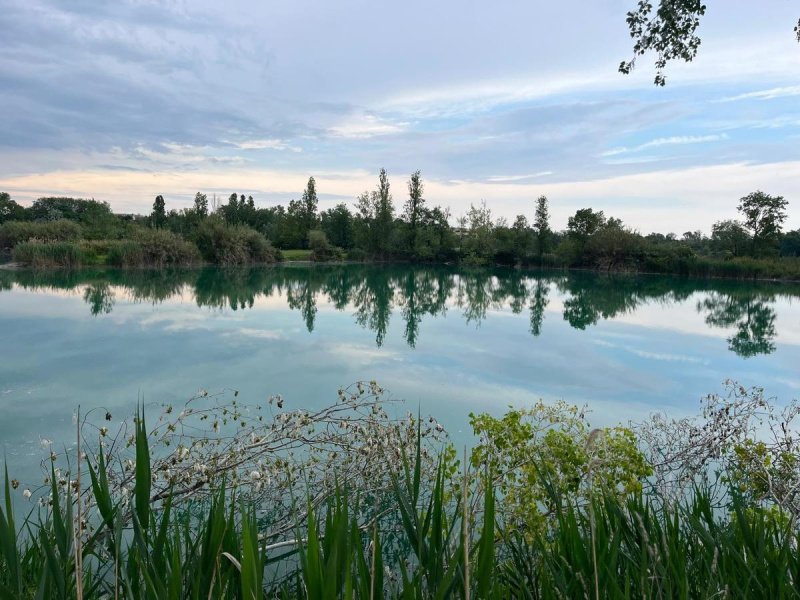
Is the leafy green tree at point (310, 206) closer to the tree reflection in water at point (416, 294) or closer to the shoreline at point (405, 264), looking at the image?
the shoreline at point (405, 264)

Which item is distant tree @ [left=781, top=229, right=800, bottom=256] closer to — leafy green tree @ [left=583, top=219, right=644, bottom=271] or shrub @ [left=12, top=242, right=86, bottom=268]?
leafy green tree @ [left=583, top=219, right=644, bottom=271]

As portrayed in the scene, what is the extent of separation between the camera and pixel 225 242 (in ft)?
145

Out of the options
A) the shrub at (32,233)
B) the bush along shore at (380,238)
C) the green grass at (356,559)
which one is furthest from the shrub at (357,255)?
the green grass at (356,559)

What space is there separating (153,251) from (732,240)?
47768mm

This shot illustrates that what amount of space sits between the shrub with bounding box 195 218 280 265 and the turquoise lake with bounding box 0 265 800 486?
1435cm

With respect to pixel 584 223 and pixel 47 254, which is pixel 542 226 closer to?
pixel 584 223

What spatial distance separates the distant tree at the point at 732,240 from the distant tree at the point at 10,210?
7033 cm

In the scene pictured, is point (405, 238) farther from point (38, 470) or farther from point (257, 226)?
point (38, 470)

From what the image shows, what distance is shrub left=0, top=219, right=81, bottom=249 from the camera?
130ft

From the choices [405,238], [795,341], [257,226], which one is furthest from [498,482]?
[257,226]

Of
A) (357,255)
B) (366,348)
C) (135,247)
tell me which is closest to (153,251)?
(135,247)

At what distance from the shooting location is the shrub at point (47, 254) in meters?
33.5

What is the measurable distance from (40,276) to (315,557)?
33.6m

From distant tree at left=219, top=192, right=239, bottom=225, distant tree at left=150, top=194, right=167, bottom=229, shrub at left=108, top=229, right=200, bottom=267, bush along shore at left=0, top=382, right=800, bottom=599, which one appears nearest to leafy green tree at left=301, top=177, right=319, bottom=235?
distant tree at left=219, top=192, right=239, bottom=225
